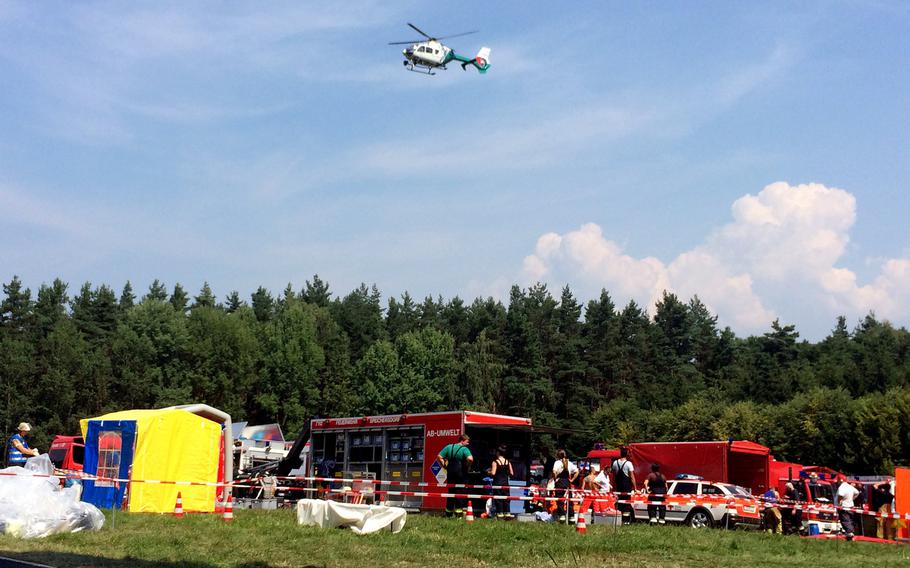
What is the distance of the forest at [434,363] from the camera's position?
79.6 meters

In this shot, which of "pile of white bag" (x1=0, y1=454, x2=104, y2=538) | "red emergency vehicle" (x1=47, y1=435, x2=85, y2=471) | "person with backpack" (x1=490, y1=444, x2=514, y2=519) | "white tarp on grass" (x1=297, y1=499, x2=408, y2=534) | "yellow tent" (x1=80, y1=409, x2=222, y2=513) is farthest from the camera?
"red emergency vehicle" (x1=47, y1=435, x2=85, y2=471)

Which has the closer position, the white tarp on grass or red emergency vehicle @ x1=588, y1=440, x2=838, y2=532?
the white tarp on grass

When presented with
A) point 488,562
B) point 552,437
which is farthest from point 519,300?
point 488,562

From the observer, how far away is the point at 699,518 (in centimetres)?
2514

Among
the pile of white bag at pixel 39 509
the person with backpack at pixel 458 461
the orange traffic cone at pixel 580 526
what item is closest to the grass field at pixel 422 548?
the orange traffic cone at pixel 580 526

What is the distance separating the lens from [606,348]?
96562mm

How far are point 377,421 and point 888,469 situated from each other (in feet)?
118

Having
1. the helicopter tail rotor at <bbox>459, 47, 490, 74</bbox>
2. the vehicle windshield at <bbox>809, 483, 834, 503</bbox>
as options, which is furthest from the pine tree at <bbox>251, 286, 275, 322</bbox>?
the vehicle windshield at <bbox>809, 483, 834, 503</bbox>

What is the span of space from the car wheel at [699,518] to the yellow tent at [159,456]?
12.6 meters

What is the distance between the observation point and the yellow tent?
21547 mm

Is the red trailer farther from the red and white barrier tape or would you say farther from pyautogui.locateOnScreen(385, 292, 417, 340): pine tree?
pyautogui.locateOnScreen(385, 292, 417, 340): pine tree

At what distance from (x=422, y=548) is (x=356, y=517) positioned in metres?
2.26

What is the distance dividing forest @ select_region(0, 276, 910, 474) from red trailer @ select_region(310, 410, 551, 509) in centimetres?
4109

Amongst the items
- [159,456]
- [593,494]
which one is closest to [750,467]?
[593,494]
